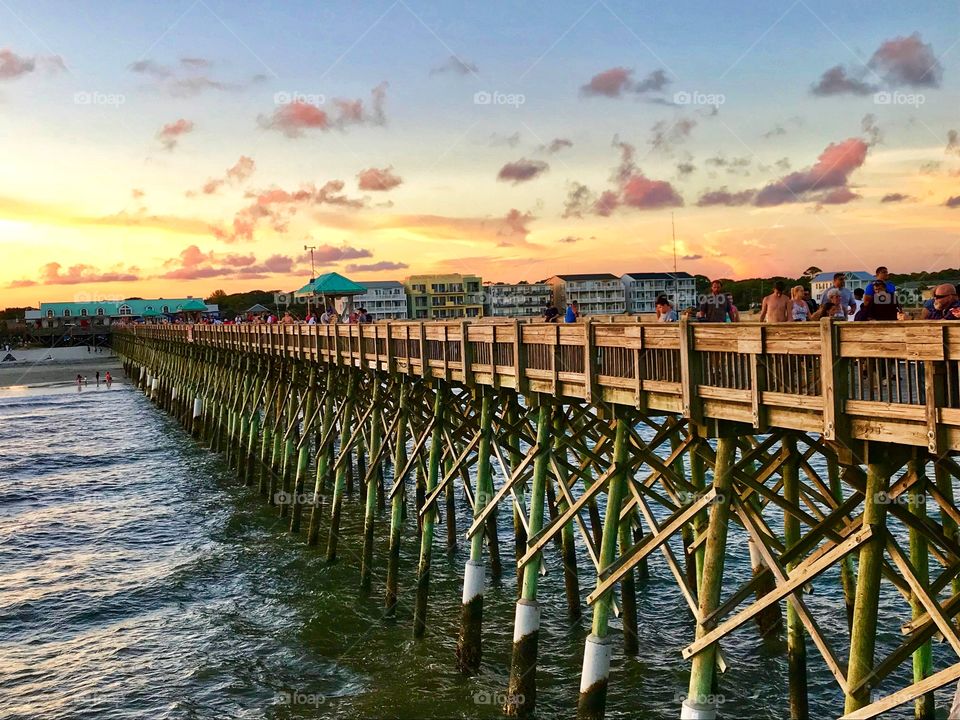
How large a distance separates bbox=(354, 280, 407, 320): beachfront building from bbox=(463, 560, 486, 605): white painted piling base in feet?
409

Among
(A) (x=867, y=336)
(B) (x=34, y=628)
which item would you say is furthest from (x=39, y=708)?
(A) (x=867, y=336)

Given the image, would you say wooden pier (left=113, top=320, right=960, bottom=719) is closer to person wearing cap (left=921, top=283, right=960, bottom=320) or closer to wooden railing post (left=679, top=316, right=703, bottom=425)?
wooden railing post (left=679, top=316, right=703, bottom=425)

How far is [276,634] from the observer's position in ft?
60.6

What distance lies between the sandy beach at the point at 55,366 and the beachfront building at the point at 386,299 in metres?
36.8

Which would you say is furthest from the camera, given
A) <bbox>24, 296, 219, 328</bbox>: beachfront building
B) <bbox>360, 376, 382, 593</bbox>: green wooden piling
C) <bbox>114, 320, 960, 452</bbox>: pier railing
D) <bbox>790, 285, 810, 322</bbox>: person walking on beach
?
<bbox>24, 296, 219, 328</bbox>: beachfront building

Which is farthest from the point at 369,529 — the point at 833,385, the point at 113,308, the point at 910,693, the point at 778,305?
the point at 113,308

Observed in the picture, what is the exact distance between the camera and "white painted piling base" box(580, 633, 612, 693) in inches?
478

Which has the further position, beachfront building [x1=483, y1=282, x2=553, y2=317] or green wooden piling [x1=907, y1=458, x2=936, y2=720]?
beachfront building [x1=483, y1=282, x2=553, y2=317]

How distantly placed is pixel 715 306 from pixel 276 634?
1080cm

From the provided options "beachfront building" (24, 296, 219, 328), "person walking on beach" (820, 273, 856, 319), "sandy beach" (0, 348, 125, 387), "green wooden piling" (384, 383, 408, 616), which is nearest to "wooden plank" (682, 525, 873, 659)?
"person walking on beach" (820, 273, 856, 319)

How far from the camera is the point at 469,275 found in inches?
5394

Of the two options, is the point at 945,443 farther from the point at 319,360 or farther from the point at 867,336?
the point at 319,360

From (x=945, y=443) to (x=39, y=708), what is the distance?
599 inches

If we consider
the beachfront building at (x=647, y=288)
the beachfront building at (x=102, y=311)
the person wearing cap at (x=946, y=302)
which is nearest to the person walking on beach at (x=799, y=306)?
the person wearing cap at (x=946, y=302)
